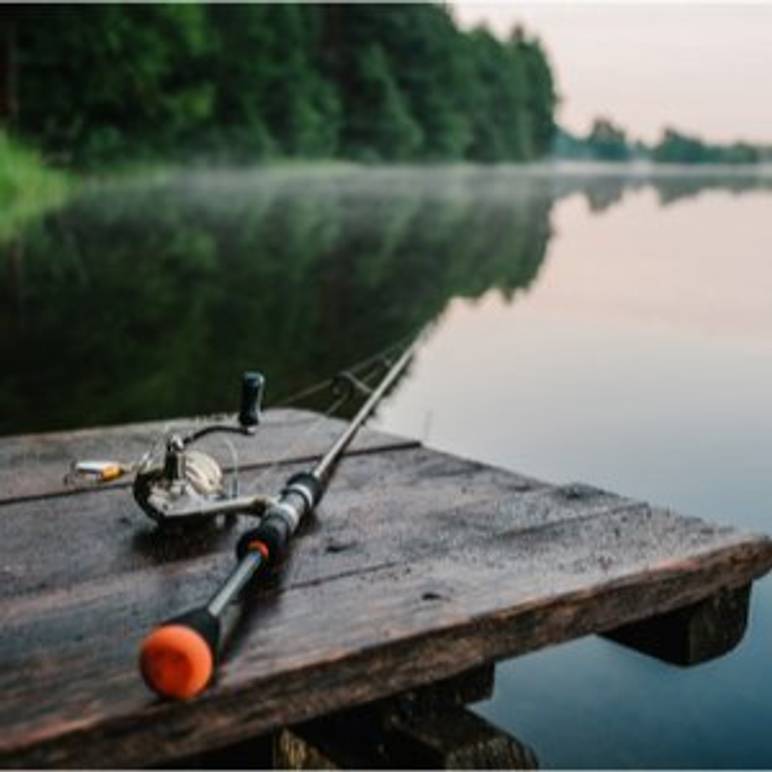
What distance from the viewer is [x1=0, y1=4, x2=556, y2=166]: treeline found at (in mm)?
37250

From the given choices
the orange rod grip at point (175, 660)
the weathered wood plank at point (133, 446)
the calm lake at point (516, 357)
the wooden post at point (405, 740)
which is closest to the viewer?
the orange rod grip at point (175, 660)

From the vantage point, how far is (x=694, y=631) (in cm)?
321

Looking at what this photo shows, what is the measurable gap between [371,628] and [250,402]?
2.88 ft

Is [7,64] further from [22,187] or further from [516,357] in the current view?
[516,357]

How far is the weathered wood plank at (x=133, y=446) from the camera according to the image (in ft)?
12.2

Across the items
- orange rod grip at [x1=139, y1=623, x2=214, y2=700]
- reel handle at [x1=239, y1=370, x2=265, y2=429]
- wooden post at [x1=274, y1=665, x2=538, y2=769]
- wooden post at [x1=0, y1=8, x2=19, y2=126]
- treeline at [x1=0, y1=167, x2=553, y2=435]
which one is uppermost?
wooden post at [x1=0, y1=8, x2=19, y2=126]

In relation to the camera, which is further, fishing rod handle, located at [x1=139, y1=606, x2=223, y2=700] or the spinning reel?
the spinning reel

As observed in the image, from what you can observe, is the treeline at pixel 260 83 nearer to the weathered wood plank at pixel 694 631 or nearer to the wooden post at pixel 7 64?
the wooden post at pixel 7 64

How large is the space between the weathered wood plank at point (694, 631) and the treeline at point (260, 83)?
30.5m

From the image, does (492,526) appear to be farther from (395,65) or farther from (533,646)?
(395,65)

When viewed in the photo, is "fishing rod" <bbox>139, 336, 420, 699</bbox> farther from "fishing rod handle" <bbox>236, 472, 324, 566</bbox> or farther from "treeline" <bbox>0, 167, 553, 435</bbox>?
"treeline" <bbox>0, 167, 553, 435</bbox>

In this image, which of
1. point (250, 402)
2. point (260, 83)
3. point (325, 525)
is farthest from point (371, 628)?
point (260, 83)

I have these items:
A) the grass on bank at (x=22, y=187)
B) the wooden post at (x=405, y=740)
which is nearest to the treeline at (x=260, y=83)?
Result: the grass on bank at (x=22, y=187)

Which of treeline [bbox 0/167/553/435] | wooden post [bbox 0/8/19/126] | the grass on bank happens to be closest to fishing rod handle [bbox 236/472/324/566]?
treeline [bbox 0/167/553/435]
